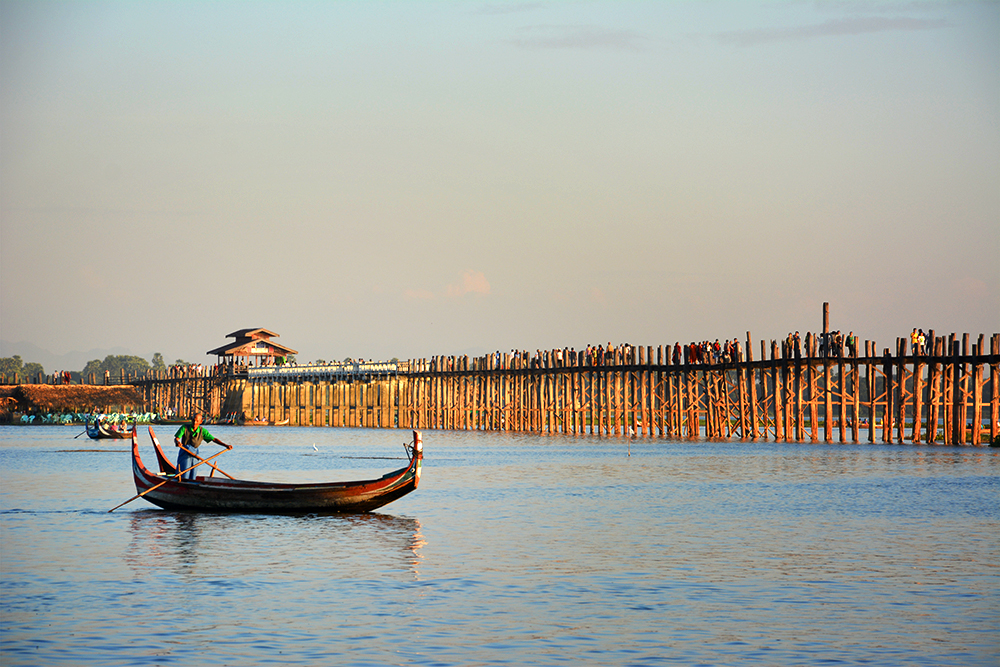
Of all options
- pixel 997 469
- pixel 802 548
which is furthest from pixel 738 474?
pixel 802 548

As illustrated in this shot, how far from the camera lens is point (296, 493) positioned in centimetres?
2295

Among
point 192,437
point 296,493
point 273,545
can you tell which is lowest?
point 273,545

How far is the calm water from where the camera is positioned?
12492 mm

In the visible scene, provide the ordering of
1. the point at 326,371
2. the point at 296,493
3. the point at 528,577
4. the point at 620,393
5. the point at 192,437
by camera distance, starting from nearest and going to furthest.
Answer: the point at 528,577 < the point at 296,493 < the point at 192,437 < the point at 620,393 < the point at 326,371

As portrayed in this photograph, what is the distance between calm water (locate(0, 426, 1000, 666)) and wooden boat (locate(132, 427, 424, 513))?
0.36m

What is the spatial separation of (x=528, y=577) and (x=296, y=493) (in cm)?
777

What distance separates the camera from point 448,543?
20000 mm

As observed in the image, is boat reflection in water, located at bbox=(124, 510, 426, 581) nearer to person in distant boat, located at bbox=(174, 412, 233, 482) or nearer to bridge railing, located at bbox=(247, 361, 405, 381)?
person in distant boat, located at bbox=(174, 412, 233, 482)

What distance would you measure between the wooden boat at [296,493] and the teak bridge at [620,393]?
83.1ft

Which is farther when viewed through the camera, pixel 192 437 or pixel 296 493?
pixel 192 437

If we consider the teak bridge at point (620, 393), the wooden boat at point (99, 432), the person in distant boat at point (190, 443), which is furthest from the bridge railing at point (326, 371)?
the person in distant boat at point (190, 443)

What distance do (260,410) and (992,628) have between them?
247 feet

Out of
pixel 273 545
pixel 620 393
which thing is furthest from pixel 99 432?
pixel 273 545

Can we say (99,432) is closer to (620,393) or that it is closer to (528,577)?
(620,393)
